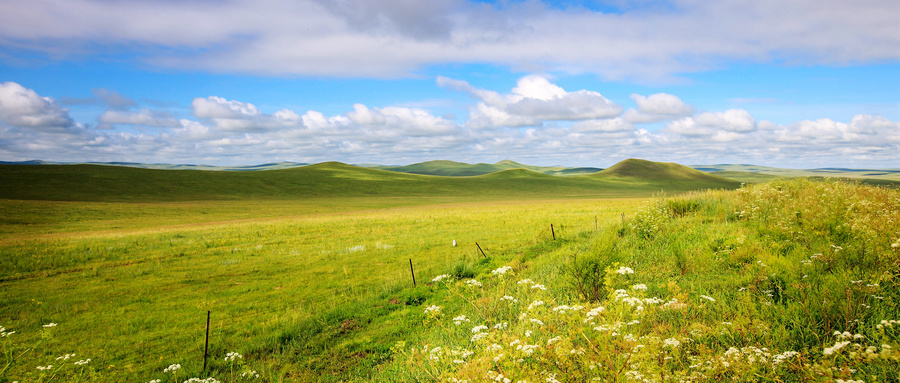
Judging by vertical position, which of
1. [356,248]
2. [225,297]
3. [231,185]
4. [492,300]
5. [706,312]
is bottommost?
[225,297]

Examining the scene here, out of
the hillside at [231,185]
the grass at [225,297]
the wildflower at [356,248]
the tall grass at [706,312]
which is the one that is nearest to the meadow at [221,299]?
the grass at [225,297]

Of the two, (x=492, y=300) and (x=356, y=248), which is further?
(x=356, y=248)

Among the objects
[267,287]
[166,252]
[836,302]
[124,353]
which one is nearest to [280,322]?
[124,353]

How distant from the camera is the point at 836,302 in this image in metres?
4.78

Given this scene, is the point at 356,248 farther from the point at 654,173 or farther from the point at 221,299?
the point at 654,173

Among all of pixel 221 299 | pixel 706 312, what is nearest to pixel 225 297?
pixel 221 299

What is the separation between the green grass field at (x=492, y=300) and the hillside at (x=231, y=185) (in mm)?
57950

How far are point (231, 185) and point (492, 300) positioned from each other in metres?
91.5

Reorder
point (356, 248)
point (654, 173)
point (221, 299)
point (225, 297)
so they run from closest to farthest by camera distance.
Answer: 1. point (221, 299)
2. point (225, 297)
3. point (356, 248)
4. point (654, 173)

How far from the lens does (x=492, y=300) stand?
7555 mm

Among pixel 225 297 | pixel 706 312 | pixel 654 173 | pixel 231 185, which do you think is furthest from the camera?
pixel 654 173

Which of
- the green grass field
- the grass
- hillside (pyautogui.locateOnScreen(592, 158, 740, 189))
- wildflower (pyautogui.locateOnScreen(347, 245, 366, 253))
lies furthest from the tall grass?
hillside (pyautogui.locateOnScreen(592, 158, 740, 189))

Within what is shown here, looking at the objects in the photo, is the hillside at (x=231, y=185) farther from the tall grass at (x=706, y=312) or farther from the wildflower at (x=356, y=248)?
the tall grass at (x=706, y=312)

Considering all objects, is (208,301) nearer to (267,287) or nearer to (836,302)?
(267,287)
